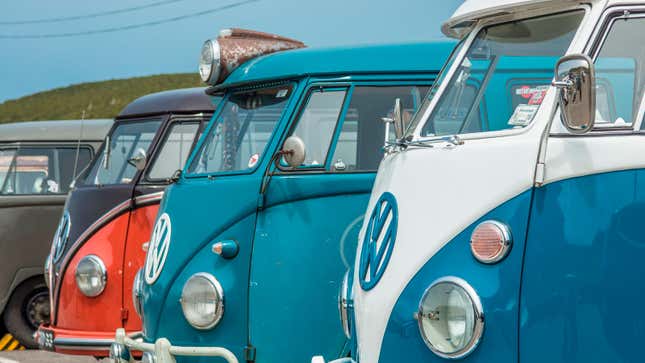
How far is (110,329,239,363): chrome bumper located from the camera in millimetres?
5562

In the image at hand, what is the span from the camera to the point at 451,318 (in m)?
3.99

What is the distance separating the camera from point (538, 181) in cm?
387

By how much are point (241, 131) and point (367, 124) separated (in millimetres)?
826

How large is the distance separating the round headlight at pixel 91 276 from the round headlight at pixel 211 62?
7.53 ft

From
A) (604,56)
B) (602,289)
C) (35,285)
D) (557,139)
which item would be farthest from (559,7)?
(35,285)

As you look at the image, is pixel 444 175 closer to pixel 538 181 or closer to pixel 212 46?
pixel 538 181

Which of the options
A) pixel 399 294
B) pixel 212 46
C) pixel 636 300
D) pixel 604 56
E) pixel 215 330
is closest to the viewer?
pixel 636 300

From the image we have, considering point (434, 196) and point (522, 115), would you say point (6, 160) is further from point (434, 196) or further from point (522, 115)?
point (522, 115)

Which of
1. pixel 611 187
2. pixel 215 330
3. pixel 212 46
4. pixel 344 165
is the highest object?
pixel 212 46

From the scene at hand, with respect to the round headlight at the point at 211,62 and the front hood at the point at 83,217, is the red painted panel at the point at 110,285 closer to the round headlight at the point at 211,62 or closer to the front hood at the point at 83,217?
the front hood at the point at 83,217

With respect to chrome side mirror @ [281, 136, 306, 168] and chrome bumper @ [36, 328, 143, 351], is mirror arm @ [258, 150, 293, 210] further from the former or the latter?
chrome bumper @ [36, 328, 143, 351]

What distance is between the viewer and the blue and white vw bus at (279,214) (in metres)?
6.05

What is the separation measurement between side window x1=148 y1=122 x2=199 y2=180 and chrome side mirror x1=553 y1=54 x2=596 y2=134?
560 cm

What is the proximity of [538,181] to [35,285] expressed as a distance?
28.3ft
